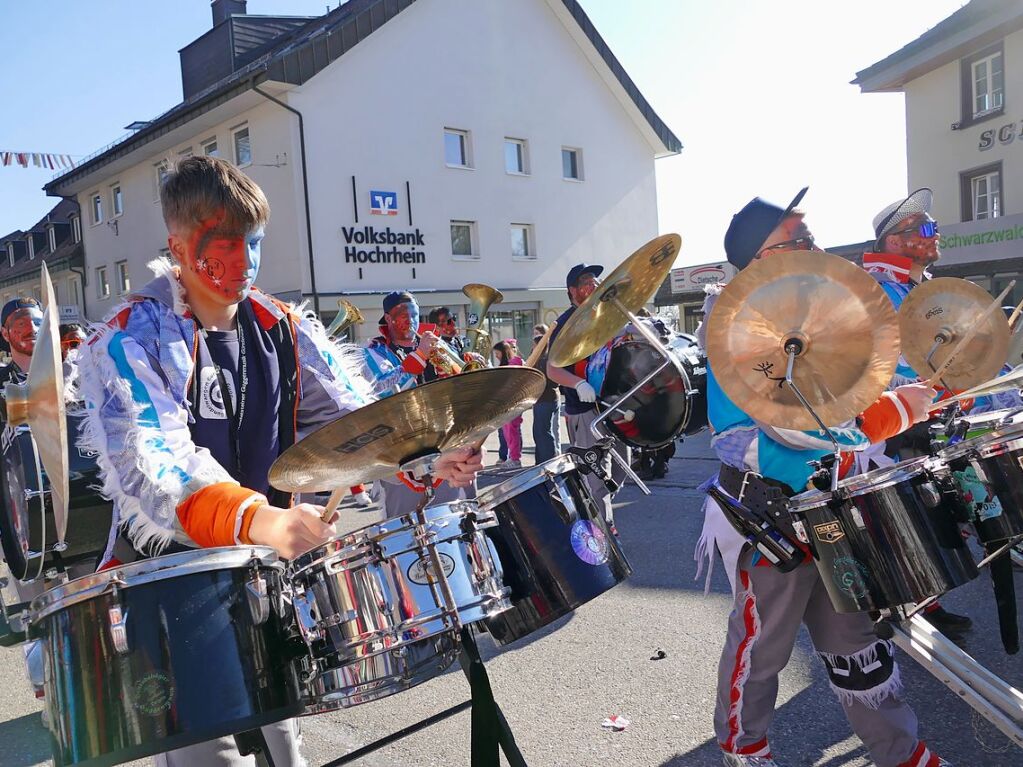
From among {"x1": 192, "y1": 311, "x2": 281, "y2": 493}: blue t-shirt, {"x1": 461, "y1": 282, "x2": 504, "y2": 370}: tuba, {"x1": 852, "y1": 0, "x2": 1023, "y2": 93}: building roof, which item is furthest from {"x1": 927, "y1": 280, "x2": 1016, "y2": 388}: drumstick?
{"x1": 852, "y1": 0, "x2": 1023, "y2": 93}: building roof

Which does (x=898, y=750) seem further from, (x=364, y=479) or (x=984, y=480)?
(x=364, y=479)

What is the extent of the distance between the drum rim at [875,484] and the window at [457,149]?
21265 mm

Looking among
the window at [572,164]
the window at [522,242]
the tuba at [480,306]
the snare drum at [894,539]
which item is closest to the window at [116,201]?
the window at [522,242]

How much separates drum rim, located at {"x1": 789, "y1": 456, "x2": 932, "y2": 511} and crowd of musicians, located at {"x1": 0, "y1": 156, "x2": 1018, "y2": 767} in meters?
0.14

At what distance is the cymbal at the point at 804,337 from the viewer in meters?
2.15

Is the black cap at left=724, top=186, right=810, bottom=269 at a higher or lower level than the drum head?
higher

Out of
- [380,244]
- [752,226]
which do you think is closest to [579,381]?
[752,226]

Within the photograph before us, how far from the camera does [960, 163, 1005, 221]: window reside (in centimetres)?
1817

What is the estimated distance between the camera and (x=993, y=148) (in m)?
18.1

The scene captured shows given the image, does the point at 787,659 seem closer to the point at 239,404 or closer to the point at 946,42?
the point at 239,404

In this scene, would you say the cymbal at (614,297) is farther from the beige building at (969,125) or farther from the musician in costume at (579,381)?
the beige building at (969,125)

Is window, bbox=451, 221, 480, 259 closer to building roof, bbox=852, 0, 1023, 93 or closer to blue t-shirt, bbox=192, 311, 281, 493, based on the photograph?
building roof, bbox=852, 0, 1023, 93

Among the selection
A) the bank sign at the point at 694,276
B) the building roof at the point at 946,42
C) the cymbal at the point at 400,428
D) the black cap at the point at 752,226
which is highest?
the building roof at the point at 946,42

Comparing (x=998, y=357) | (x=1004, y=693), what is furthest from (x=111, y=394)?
(x=998, y=357)
